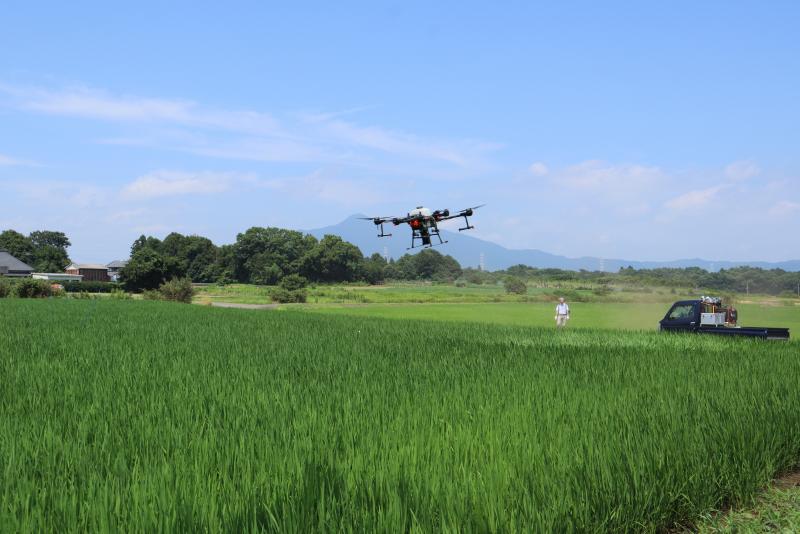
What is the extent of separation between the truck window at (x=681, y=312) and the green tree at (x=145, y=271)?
90.5 m

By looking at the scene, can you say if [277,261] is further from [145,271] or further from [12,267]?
[12,267]

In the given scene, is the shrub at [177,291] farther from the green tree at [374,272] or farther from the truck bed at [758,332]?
the green tree at [374,272]

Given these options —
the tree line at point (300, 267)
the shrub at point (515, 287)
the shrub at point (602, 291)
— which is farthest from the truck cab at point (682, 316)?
the tree line at point (300, 267)

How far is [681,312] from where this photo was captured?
21.9 m

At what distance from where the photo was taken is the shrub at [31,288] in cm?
5862

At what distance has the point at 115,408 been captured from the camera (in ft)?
22.4

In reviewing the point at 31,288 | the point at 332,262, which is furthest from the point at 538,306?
the point at 332,262

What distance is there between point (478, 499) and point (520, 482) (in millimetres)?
486

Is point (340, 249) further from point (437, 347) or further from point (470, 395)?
point (470, 395)

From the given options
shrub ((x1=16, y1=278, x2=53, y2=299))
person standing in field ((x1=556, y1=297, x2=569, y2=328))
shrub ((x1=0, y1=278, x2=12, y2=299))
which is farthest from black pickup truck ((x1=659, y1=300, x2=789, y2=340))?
shrub ((x1=0, y1=278, x2=12, y2=299))

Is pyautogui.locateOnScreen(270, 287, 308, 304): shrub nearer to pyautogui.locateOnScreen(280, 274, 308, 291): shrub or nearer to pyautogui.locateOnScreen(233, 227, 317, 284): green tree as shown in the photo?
pyautogui.locateOnScreen(280, 274, 308, 291): shrub

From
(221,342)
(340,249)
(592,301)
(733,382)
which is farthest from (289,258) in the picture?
(733,382)

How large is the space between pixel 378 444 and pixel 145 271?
4017 inches

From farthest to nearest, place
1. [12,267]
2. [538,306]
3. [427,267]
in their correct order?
[427,267] → [12,267] → [538,306]
